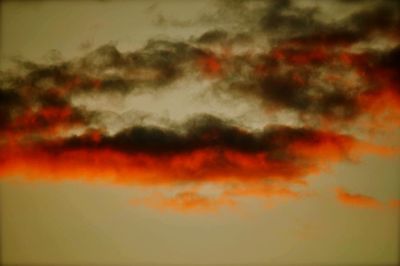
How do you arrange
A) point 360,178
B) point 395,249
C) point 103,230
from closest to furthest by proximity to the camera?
1. point 395,249
2. point 360,178
3. point 103,230

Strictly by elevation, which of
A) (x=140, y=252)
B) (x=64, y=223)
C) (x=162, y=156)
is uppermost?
(x=162, y=156)

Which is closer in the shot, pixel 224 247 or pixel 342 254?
pixel 342 254

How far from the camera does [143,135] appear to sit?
25.7 metres

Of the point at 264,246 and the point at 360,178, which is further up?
the point at 360,178

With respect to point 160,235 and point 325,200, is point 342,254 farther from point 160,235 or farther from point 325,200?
point 160,235

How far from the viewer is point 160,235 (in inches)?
1160

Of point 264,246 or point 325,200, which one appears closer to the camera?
point 325,200

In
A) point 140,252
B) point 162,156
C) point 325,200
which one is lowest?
point 140,252

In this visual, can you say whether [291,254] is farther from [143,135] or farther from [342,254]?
[143,135]

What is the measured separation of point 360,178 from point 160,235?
14023 mm

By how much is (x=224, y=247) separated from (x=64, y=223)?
11.5 meters

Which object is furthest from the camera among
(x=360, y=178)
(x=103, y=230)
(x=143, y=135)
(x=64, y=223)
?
(x=103, y=230)

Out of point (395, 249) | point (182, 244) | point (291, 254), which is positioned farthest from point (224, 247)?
point (395, 249)

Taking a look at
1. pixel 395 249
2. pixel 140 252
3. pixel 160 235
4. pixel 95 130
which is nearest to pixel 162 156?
pixel 95 130
